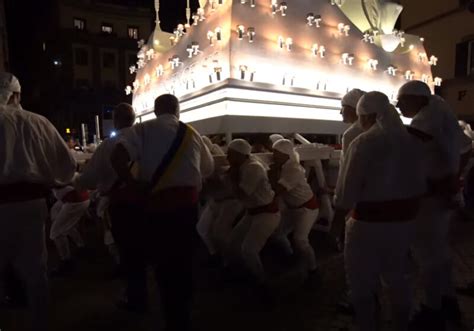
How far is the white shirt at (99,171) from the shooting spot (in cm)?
322

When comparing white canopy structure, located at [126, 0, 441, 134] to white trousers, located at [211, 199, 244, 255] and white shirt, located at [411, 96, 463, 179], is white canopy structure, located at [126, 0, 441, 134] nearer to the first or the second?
white trousers, located at [211, 199, 244, 255]

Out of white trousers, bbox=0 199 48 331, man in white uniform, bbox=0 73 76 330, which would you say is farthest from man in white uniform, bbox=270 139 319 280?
white trousers, bbox=0 199 48 331

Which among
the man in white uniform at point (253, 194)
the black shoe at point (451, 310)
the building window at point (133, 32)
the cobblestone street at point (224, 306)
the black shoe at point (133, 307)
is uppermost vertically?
the building window at point (133, 32)

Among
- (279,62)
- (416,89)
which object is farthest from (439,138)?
(279,62)

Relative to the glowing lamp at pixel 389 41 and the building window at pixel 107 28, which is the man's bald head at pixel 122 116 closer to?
the glowing lamp at pixel 389 41

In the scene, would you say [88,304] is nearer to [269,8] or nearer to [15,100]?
[15,100]

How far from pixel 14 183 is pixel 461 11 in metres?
20.1

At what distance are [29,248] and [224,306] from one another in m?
1.96

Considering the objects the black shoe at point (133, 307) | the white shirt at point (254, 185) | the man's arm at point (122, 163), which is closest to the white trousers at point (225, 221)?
the white shirt at point (254, 185)

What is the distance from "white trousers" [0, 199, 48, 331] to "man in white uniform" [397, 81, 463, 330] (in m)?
2.98

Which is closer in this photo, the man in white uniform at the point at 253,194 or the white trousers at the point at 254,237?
the white trousers at the point at 254,237

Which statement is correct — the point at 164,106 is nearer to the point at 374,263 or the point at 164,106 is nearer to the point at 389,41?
the point at 374,263

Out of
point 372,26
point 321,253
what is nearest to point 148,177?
point 321,253

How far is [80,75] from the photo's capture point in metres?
32.5
